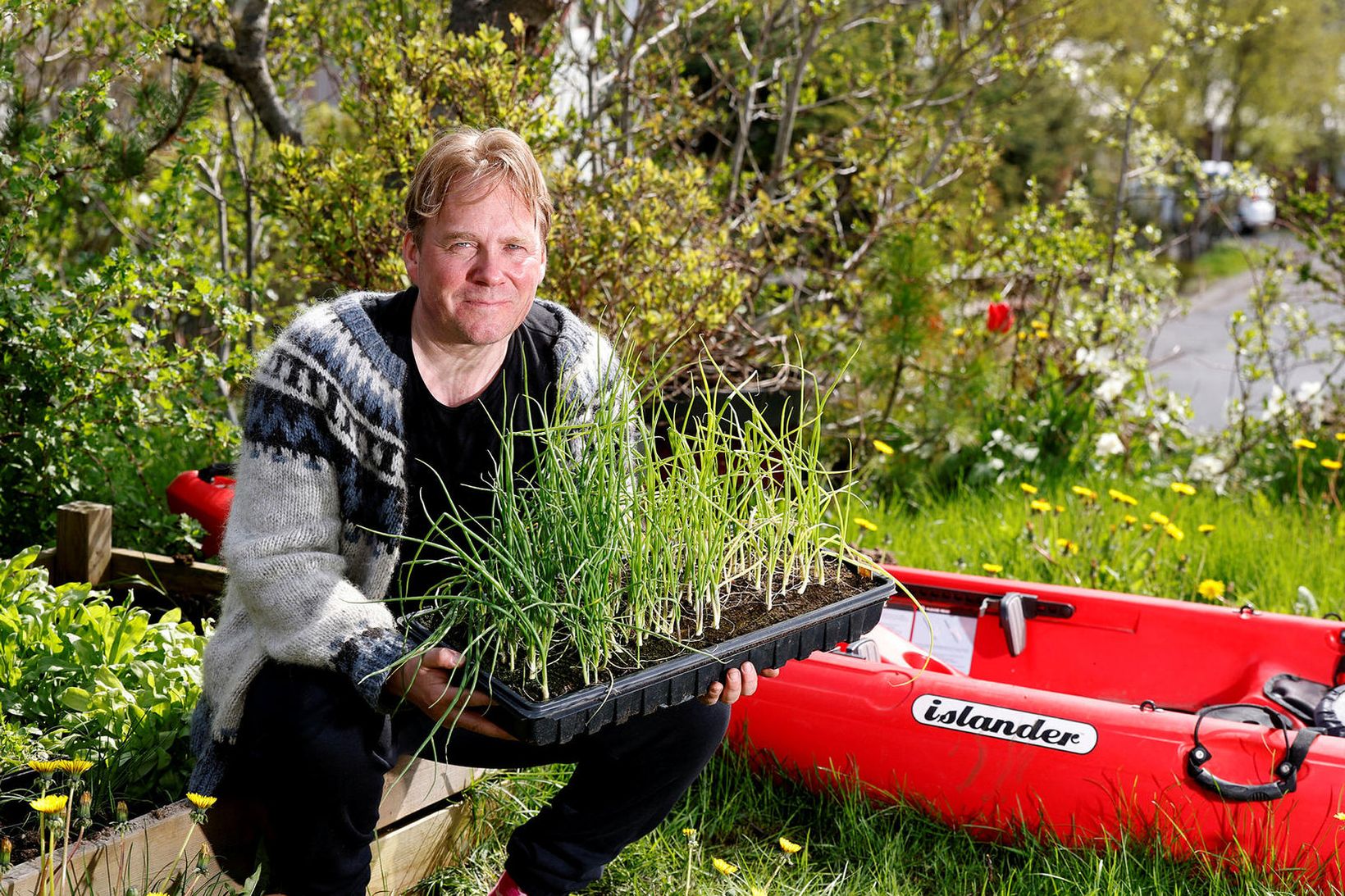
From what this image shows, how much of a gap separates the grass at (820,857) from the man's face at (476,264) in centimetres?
104

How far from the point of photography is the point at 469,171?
212 centimetres

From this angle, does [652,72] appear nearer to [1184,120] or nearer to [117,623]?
[117,623]

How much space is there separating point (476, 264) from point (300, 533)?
55cm

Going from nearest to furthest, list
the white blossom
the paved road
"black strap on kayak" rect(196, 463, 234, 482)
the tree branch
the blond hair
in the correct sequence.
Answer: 1. the blond hair
2. "black strap on kayak" rect(196, 463, 234, 482)
3. the tree branch
4. the white blossom
5. the paved road

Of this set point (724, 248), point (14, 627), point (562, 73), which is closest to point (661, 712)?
point (14, 627)

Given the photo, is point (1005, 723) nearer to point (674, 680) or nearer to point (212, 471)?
point (674, 680)

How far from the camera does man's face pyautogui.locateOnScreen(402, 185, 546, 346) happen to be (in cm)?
213

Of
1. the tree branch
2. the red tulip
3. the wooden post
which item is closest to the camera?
the wooden post

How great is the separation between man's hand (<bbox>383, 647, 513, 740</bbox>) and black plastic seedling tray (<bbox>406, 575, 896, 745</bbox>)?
52mm

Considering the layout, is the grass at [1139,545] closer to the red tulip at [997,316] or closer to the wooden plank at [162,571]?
the red tulip at [997,316]

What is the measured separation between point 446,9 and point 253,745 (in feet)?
10.9

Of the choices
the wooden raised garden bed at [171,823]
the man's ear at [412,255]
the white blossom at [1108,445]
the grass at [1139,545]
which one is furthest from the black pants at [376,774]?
the white blossom at [1108,445]

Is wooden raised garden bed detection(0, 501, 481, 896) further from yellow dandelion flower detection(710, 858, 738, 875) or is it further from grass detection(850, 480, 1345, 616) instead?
grass detection(850, 480, 1345, 616)

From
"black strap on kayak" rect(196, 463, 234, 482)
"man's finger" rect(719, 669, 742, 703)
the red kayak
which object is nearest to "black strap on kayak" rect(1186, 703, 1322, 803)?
the red kayak
